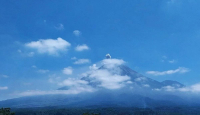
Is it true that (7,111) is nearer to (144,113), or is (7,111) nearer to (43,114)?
(43,114)

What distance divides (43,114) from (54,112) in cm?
717

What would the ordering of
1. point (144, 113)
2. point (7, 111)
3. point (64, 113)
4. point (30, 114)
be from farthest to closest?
point (144, 113)
point (64, 113)
point (30, 114)
point (7, 111)

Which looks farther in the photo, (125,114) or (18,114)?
(125,114)

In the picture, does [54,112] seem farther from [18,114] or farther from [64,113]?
[18,114]

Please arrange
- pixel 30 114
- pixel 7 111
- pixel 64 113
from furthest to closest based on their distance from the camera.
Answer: pixel 64 113 < pixel 30 114 < pixel 7 111

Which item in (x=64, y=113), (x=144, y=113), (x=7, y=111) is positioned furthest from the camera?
(x=144, y=113)

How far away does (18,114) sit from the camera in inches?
3967

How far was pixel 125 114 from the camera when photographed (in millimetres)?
108188

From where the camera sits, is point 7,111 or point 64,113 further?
point 64,113

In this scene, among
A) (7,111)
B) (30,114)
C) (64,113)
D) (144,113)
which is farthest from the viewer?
(144,113)

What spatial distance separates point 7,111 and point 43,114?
72.3m

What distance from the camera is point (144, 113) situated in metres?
116

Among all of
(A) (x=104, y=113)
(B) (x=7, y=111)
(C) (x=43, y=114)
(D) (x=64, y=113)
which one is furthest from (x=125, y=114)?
(B) (x=7, y=111)

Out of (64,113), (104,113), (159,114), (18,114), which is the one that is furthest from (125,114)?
(18,114)
